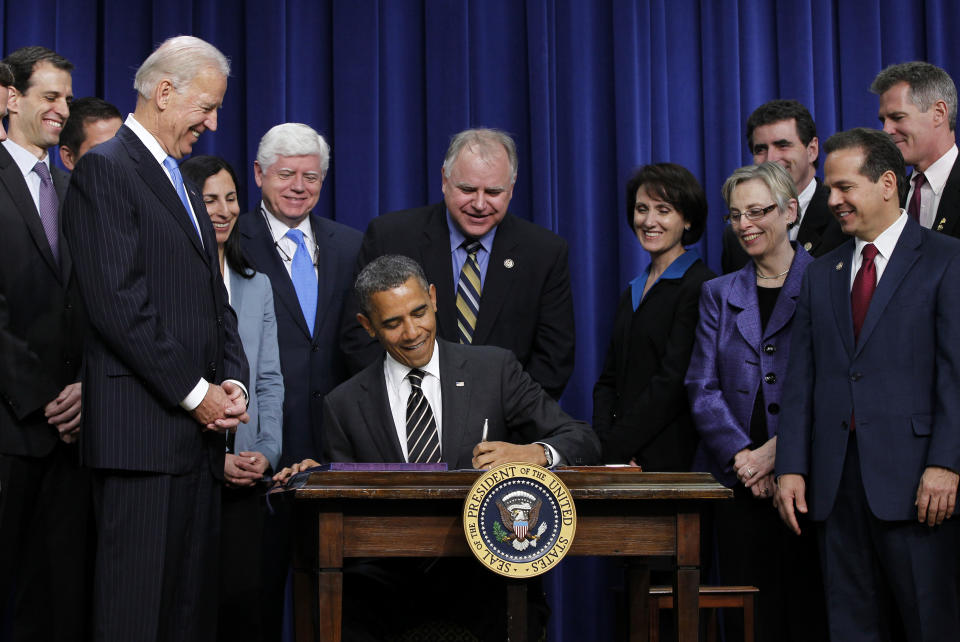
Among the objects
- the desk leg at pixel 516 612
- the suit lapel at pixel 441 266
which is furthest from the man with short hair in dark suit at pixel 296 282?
the desk leg at pixel 516 612

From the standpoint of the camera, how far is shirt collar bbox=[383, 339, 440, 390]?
9.49 ft

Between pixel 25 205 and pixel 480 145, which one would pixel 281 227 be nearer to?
pixel 480 145

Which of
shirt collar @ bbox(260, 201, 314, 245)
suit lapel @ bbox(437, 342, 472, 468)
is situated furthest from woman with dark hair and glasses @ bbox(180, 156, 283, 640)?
suit lapel @ bbox(437, 342, 472, 468)

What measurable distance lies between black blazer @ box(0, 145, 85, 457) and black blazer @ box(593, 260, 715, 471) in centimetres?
170

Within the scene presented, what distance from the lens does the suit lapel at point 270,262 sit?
3.67 meters

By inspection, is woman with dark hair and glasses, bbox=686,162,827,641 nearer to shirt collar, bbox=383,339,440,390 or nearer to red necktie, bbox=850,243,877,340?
red necktie, bbox=850,243,877,340

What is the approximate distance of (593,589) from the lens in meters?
4.62

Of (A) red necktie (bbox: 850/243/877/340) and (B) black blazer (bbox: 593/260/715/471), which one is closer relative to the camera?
(A) red necktie (bbox: 850/243/877/340)

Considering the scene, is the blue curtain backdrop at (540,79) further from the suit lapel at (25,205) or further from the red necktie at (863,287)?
the red necktie at (863,287)

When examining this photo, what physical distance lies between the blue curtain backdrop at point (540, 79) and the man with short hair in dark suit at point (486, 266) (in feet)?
3.49

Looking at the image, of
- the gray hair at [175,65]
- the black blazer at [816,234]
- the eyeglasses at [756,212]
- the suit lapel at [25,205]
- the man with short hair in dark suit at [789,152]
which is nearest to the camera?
the gray hair at [175,65]

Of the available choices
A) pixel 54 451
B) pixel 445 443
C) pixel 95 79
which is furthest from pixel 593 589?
pixel 95 79

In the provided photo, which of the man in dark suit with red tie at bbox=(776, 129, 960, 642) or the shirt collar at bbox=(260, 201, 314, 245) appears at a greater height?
the shirt collar at bbox=(260, 201, 314, 245)

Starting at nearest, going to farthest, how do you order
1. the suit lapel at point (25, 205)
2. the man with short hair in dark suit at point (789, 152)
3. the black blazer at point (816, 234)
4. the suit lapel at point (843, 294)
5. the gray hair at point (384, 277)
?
1. the gray hair at point (384, 277)
2. the suit lapel at point (843, 294)
3. the suit lapel at point (25, 205)
4. the black blazer at point (816, 234)
5. the man with short hair in dark suit at point (789, 152)
